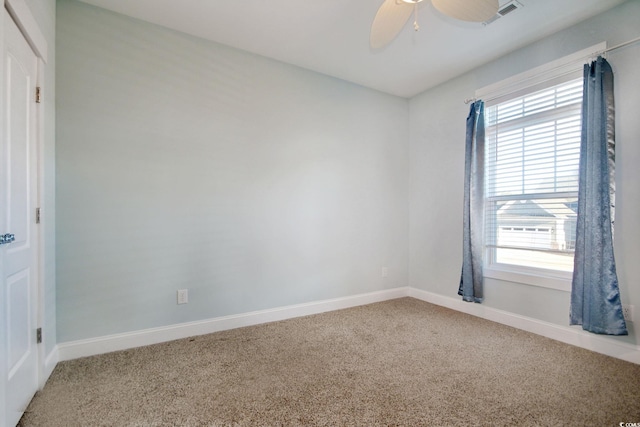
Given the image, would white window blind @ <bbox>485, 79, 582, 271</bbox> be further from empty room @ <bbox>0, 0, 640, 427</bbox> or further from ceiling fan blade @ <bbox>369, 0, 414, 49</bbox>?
ceiling fan blade @ <bbox>369, 0, 414, 49</bbox>

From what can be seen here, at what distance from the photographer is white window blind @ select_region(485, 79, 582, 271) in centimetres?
Result: 246

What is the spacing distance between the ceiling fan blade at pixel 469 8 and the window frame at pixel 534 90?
138 cm

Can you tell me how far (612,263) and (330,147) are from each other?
8.50 ft

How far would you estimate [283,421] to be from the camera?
1475 mm

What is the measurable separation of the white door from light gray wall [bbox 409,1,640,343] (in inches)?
142

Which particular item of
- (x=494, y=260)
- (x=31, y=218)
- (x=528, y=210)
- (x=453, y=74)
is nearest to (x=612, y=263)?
(x=528, y=210)

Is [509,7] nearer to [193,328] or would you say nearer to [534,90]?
[534,90]

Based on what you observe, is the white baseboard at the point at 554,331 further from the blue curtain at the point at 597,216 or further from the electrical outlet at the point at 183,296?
the electrical outlet at the point at 183,296

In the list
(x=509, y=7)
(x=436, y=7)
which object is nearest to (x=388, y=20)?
(x=436, y=7)

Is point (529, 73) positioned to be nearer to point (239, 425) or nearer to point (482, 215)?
point (482, 215)

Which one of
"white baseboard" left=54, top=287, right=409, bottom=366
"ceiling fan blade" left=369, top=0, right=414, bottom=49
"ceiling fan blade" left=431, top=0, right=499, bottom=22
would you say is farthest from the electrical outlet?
"ceiling fan blade" left=431, top=0, right=499, bottom=22

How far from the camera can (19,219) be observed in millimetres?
1565

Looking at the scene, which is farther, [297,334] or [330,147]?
[330,147]

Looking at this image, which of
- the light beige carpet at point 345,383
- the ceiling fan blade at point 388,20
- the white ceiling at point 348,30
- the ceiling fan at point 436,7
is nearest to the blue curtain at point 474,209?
the light beige carpet at point 345,383
